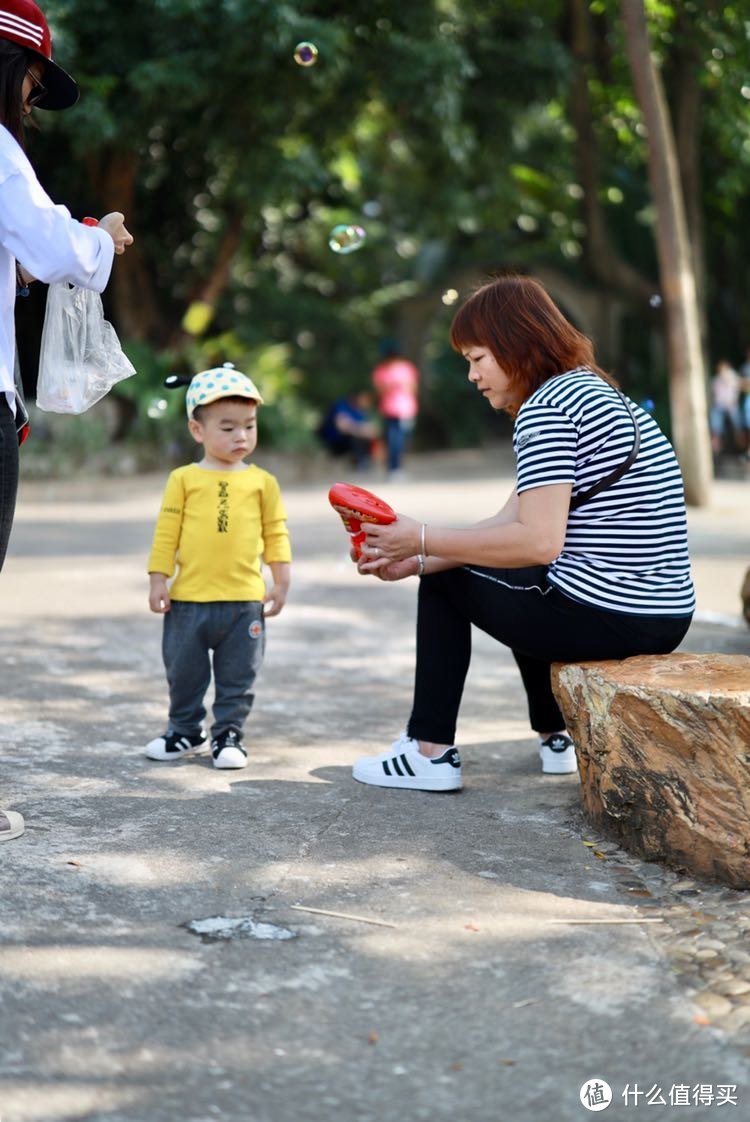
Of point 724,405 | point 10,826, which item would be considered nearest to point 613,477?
point 10,826

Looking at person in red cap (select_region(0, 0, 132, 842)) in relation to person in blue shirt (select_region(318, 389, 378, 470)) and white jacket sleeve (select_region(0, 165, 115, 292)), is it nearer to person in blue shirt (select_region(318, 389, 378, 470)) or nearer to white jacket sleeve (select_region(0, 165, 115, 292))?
white jacket sleeve (select_region(0, 165, 115, 292))

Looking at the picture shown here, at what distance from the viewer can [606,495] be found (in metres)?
Answer: 4.12

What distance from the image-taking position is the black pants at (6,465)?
3.63 metres

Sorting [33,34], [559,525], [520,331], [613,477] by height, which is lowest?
[559,525]

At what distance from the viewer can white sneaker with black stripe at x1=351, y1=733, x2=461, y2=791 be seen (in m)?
4.48

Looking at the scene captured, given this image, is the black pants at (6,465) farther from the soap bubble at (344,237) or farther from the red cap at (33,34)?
the soap bubble at (344,237)

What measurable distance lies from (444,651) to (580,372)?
3.05 feet

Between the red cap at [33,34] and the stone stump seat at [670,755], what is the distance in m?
2.05

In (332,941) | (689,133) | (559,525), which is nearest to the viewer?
(332,941)

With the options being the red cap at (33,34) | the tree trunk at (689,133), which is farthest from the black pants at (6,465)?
the tree trunk at (689,133)

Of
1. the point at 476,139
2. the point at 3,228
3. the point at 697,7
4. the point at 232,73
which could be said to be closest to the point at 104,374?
the point at 3,228

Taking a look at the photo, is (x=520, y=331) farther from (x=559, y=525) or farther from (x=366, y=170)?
(x=366, y=170)

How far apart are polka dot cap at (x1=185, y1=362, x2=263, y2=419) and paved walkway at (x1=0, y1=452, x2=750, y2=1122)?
118cm

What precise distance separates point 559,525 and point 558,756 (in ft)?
3.35
